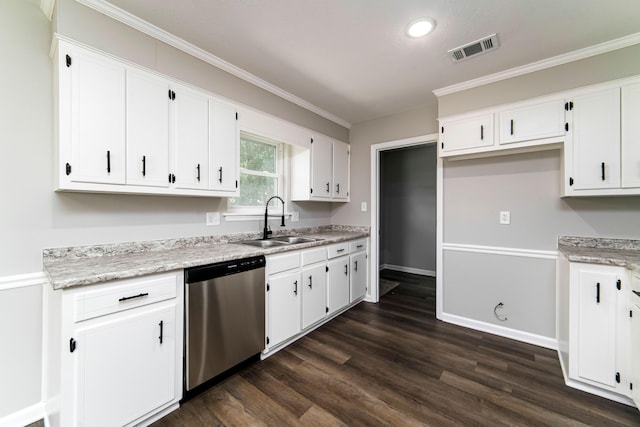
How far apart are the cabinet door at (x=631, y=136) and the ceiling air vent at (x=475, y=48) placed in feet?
3.41

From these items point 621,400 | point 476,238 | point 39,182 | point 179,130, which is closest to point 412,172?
point 476,238

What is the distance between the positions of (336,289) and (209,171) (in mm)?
1886

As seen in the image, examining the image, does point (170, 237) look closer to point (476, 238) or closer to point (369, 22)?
point (369, 22)

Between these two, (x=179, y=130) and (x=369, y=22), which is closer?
(x=369, y=22)

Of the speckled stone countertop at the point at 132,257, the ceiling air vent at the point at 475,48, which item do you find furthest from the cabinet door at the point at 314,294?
the ceiling air vent at the point at 475,48

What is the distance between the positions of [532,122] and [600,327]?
5.57 ft

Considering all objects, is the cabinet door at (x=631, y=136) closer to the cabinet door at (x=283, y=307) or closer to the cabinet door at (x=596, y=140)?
the cabinet door at (x=596, y=140)

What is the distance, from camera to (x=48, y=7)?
1600 millimetres

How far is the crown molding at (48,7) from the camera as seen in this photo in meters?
1.57

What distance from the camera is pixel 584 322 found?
1.81 m

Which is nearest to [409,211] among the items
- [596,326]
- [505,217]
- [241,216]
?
[505,217]

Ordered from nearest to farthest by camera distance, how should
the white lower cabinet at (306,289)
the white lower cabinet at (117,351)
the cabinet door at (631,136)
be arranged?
the white lower cabinet at (117,351), the cabinet door at (631,136), the white lower cabinet at (306,289)

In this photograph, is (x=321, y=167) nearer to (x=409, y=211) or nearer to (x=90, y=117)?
(x=90, y=117)

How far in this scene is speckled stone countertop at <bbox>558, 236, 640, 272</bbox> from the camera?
1.69m
